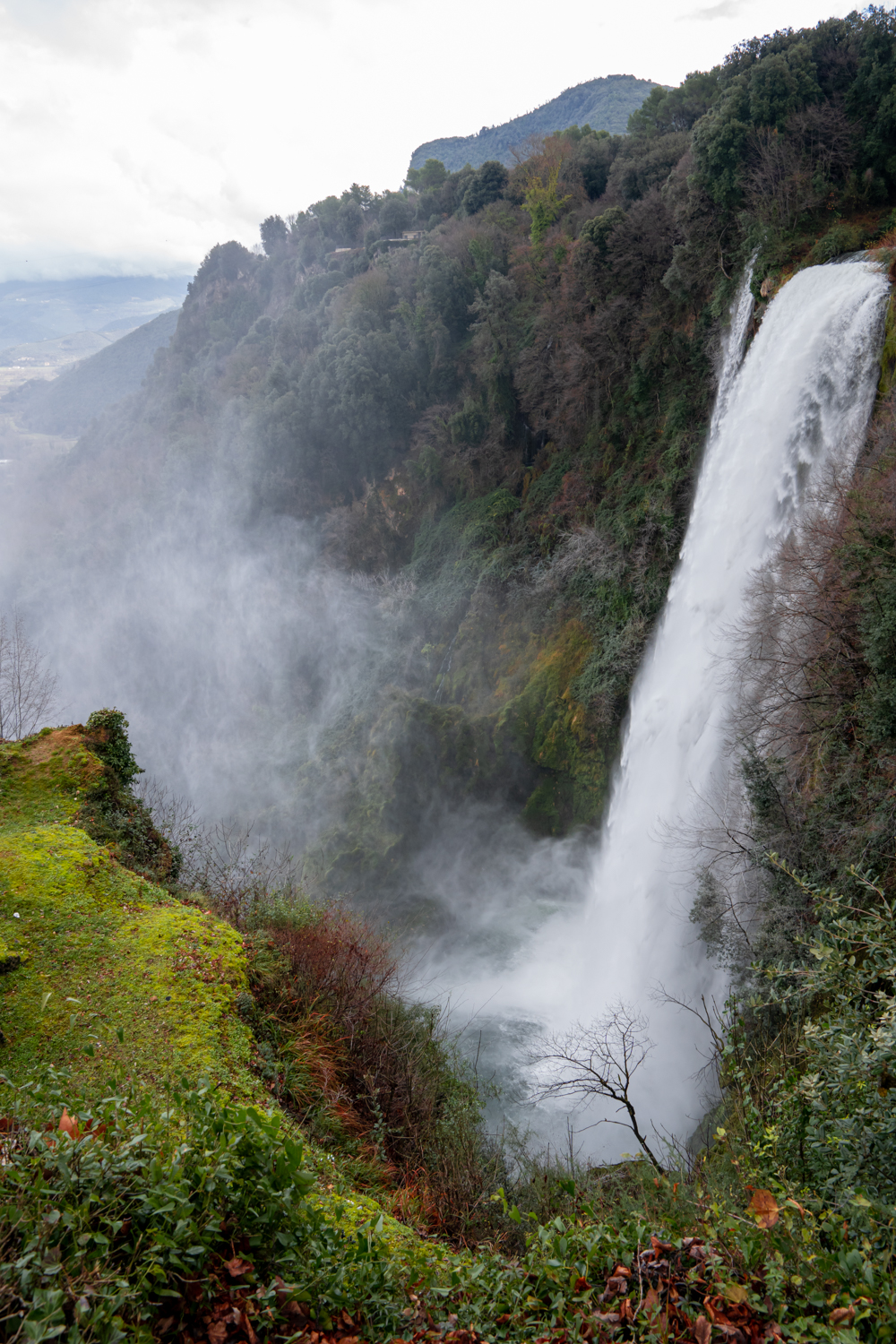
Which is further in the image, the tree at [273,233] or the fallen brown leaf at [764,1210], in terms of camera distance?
the tree at [273,233]

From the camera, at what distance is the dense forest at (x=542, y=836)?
11.3 ft

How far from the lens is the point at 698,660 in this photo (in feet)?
51.4

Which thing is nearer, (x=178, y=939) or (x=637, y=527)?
(x=178, y=939)

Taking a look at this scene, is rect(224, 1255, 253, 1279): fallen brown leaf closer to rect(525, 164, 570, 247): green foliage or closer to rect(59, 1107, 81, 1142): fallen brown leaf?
rect(59, 1107, 81, 1142): fallen brown leaf

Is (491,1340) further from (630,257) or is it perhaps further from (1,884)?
(630,257)

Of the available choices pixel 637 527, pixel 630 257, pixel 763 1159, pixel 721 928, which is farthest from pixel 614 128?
pixel 763 1159

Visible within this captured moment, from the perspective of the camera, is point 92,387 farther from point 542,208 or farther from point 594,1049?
point 594,1049

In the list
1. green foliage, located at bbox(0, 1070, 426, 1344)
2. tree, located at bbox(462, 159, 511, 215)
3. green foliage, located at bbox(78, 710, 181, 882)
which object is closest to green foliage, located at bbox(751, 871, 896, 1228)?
green foliage, located at bbox(0, 1070, 426, 1344)

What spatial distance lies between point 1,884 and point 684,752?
12843 mm

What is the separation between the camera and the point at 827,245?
15.0 metres

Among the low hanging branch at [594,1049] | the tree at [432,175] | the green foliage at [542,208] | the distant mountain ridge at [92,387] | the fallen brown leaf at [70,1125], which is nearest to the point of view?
the fallen brown leaf at [70,1125]

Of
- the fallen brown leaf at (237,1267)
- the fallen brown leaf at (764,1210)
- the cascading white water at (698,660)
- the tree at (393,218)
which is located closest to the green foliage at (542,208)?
the cascading white water at (698,660)

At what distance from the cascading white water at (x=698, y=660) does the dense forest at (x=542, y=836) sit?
783mm

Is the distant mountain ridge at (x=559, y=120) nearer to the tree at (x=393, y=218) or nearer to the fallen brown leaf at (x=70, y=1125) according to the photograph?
the tree at (x=393, y=218)
